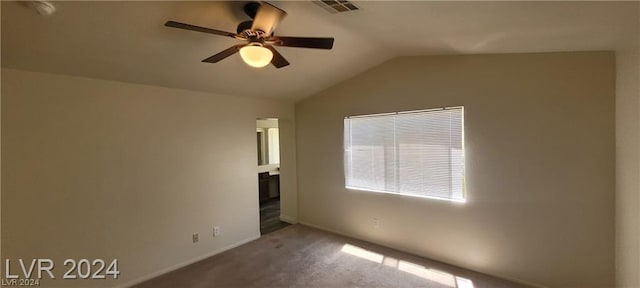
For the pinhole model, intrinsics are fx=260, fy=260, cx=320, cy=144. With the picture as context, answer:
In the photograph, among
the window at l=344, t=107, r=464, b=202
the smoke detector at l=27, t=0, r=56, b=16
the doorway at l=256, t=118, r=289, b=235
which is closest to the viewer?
the smoke detector at l=27, t=0, r=56, b=16

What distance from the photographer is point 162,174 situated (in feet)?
10.3

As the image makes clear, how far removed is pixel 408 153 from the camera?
3520 millimetres

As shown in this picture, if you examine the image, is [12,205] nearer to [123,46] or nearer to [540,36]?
[123,46]

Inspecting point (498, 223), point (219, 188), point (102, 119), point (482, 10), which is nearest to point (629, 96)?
point (482, 10)

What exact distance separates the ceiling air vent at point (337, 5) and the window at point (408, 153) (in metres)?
1.86

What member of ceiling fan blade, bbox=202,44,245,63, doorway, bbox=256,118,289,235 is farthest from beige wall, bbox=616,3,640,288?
doorway, bbox=256,118,289,235

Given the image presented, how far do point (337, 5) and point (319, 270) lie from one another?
2800mm

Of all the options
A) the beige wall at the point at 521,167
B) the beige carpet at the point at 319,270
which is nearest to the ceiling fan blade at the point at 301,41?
the beige wall at the point at 521,167

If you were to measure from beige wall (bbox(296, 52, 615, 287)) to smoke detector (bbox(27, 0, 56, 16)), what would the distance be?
3289mm

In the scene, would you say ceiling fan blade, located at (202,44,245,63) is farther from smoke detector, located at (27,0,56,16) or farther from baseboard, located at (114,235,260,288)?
baseboard, located at (114,235,260,288)

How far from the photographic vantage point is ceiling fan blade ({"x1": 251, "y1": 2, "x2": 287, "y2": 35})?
165 cm

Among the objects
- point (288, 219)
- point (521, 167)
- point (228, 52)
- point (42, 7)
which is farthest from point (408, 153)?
point (42, 7)

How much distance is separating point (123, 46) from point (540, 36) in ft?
11.1

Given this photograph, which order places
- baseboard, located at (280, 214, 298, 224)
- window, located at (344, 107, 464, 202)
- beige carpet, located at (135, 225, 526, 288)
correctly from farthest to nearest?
baseboard, located at (280, 214, 298, 224) → window, located at (344, 107, 464, 202) → beige carpet, located at (135, 225, 526, 288)
